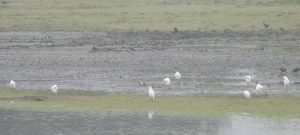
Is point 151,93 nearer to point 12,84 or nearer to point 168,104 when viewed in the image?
point 168,104

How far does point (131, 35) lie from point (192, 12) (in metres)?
8.95

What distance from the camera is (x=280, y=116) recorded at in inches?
941

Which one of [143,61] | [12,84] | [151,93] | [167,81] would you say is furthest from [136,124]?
[143,61]

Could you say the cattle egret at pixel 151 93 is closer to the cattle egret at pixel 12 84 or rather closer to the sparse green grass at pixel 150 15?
the cattle egret at pixel 12 84

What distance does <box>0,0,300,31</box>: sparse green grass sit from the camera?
5184cm

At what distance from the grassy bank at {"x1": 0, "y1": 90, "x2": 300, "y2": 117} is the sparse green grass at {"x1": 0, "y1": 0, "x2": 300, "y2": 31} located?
2319 centimetres

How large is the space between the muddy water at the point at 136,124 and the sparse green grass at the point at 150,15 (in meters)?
26.4

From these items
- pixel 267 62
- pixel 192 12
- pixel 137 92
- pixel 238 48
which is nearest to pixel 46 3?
pixel 192 12

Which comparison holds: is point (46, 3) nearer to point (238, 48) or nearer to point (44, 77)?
point (238, 48)

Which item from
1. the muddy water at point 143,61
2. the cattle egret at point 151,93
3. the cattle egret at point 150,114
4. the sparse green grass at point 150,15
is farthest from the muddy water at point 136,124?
the sparse green grass at point 150,15

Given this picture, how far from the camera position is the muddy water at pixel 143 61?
101 feet

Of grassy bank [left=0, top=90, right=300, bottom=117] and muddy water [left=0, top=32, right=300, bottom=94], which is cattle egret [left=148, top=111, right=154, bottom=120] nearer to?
grassy bank [left=0, top=90, right=300, bottom=117]

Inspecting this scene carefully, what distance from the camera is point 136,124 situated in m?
23.1

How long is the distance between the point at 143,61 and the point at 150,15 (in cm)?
1925
